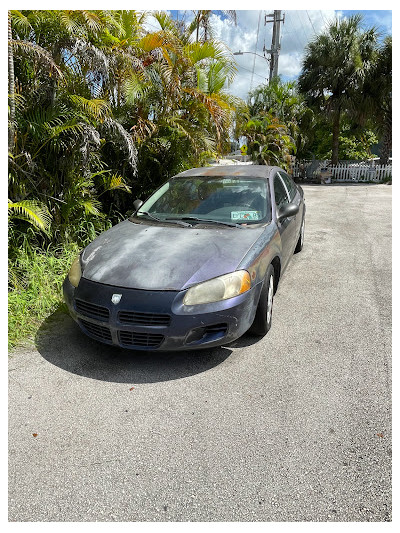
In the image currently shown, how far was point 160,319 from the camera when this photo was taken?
2.95m

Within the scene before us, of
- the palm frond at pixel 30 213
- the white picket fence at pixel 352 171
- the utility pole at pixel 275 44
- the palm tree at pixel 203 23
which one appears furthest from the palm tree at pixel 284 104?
the palm frond at pixel 30 213

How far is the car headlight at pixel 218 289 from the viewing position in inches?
117

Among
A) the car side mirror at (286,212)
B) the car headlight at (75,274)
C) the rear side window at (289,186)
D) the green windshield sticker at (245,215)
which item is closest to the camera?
the car headlight at (75,274)

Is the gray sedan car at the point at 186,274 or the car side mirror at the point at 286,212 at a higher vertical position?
the car side mirror at the point at 286,212

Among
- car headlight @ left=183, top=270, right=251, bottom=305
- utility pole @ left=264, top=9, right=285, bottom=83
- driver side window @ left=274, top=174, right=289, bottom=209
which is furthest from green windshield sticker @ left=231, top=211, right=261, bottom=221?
utility pole @ left=264, top=9, right=285, bottom=83

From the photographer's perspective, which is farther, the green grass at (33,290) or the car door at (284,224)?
the car door at (284,224)

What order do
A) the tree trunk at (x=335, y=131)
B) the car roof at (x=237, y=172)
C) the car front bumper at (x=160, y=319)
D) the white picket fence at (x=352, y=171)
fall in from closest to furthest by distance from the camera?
the car front bumper at (x=160, y=319), the car roof at (x=237, y=172), the tree trunk at (x=335, y=131), the white picket fence at (x=352, y=171)

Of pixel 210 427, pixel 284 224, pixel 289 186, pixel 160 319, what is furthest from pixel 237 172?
pixel 210 427

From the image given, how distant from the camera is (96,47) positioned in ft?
18.5

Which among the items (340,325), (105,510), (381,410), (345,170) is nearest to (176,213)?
(340,325)

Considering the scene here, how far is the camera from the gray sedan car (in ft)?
9.74

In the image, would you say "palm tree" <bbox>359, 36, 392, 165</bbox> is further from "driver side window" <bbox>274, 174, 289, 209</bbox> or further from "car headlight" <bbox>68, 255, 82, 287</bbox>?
"car headlight" <bbox>68, 255, 82, 287</bbox>

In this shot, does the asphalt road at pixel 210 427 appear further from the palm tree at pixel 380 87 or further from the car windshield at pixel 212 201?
the palm tree at pixel 380 87

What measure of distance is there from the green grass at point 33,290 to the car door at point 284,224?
97.2 inches
